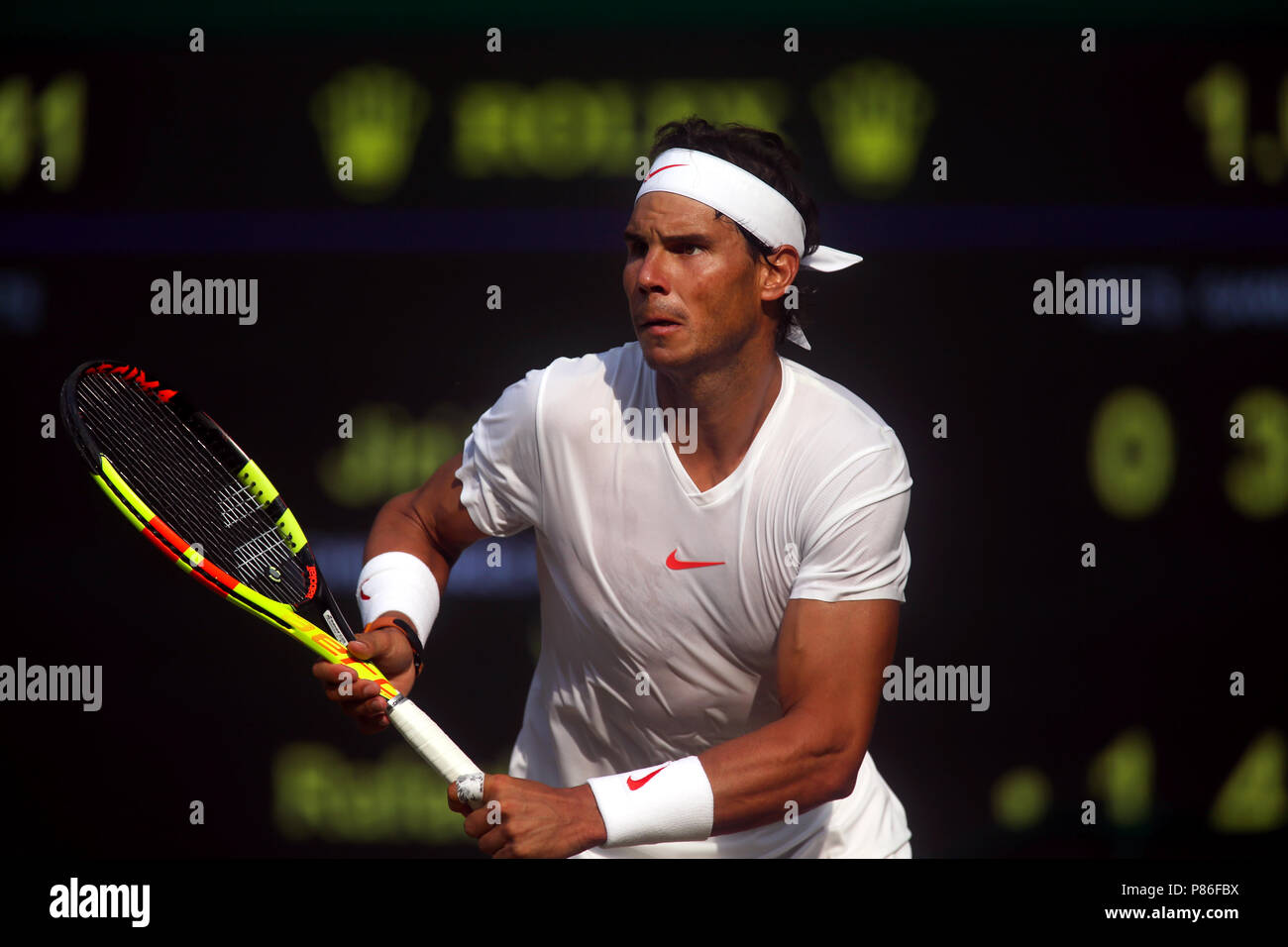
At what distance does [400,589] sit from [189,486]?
0.49 meters

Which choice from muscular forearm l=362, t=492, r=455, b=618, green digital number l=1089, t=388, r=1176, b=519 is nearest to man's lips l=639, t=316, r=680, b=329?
muscular forearm l=362, t=492, r=455, b=618

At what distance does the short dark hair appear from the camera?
3363 millimetres

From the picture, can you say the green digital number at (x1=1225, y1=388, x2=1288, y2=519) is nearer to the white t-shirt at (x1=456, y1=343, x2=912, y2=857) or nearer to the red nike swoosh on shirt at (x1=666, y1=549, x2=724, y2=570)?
the white t-shirt at (x1=456, y1=343, x2=912, y2=857)

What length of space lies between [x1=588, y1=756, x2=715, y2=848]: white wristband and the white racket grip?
0.28m

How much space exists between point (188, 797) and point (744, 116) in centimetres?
211

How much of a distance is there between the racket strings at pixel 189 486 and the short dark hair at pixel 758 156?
1.16m

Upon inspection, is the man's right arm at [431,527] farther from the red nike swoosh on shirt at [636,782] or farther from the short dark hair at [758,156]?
the short dark hair at [758,156]

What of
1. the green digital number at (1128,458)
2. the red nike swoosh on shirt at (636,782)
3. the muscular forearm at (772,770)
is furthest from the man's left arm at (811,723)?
the green digital number at (1128,458)

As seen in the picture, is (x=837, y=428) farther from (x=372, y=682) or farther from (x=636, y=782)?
(x=372, y=682)

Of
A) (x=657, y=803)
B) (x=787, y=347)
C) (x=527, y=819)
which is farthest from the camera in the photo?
(x=787, y=347)

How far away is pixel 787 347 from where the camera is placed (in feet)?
11.6

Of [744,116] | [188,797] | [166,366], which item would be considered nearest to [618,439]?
[744,116]

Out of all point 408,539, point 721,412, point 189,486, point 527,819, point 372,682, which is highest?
point 721,412

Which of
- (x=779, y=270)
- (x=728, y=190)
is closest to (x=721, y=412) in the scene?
(x=779, y=270)
